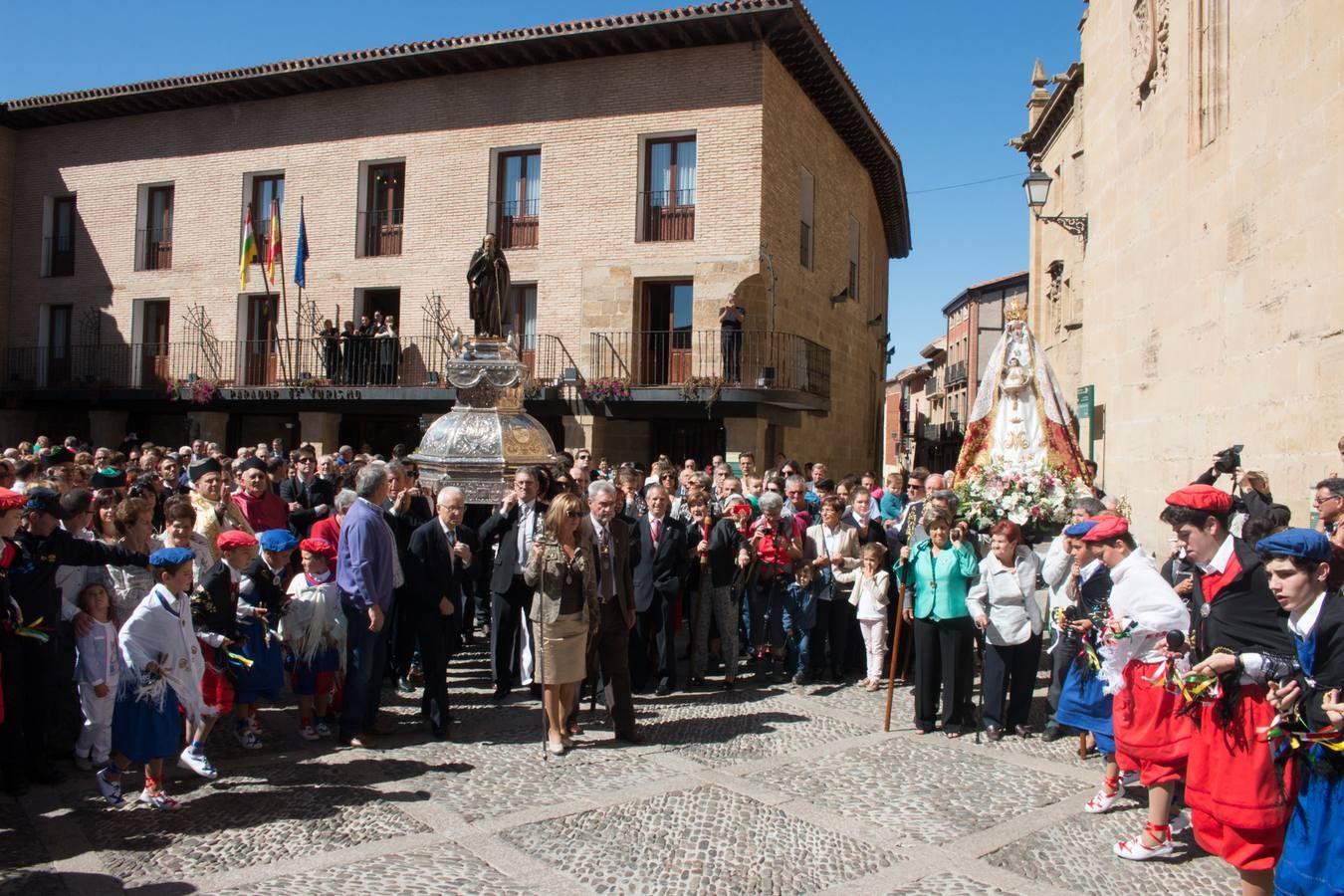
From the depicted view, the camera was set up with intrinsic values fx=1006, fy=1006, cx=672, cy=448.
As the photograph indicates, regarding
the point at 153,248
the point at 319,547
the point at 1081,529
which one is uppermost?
the point at 153,248

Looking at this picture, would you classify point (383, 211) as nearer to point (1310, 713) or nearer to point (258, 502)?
point (258, 502)

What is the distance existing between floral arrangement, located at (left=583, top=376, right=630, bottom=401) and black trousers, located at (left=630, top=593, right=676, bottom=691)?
11.4 m

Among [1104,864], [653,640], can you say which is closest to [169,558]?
[653,640]

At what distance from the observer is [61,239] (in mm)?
25578

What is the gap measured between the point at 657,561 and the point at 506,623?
129 centimetres

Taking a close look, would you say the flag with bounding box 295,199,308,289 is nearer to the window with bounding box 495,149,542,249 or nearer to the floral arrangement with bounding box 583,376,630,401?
the window with bounding box 495,149,542,249

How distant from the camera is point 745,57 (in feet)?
63.1

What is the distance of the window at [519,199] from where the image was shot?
21.1 meters

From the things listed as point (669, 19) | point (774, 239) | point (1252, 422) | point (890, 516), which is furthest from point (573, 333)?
point (1252, 422)

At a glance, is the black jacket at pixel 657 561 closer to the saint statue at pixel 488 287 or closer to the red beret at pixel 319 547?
the red beret at pixel 319 547

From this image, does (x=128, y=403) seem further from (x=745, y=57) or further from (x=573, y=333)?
(x=745, y=57)

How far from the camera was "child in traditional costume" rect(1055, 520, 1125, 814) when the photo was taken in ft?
17.8

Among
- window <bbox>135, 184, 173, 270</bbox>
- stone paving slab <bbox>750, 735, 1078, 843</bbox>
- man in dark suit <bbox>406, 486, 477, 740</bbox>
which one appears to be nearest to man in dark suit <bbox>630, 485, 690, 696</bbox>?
man in dark suit <bbox>406, 486, 477, 740</bbox>

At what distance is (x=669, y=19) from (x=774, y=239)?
4569 millimetres
